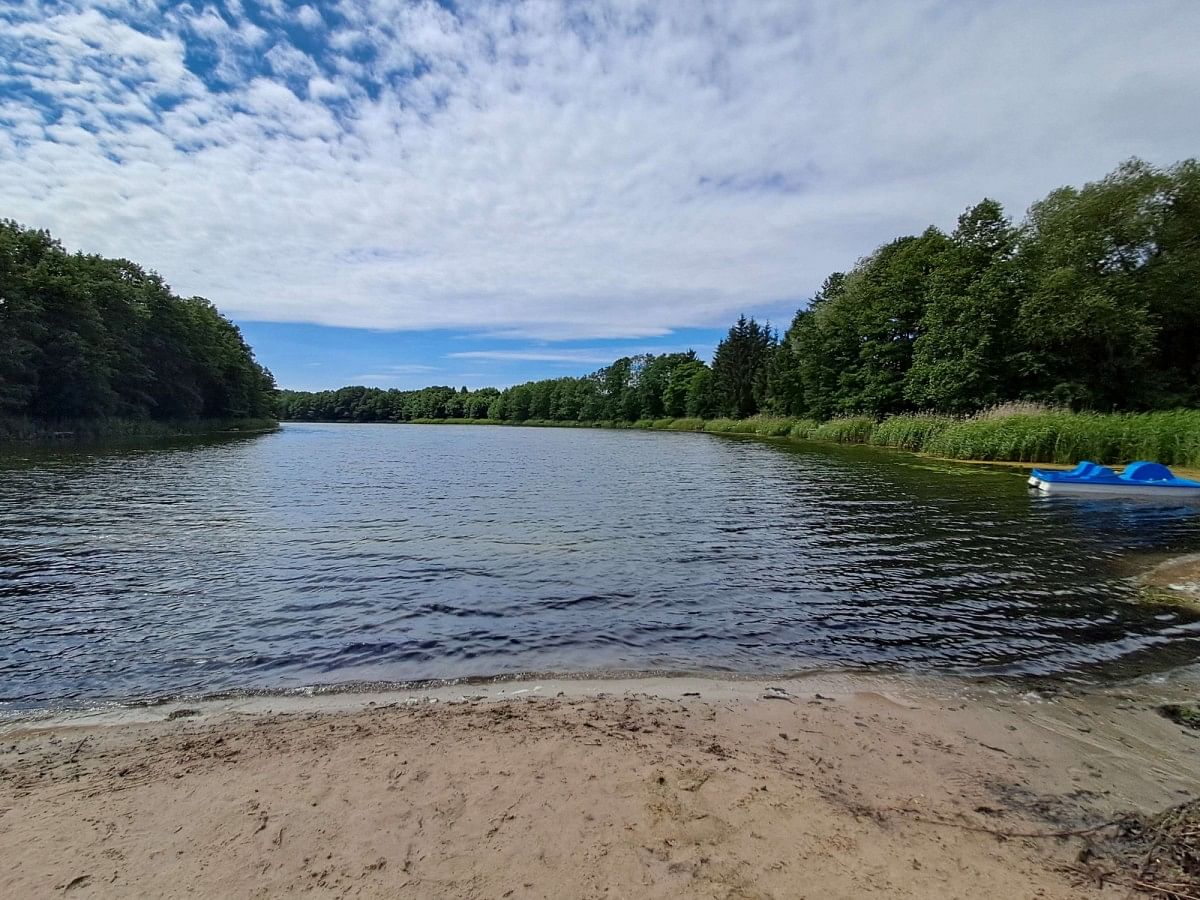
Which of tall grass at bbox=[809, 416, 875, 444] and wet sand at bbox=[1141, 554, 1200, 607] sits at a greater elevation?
tall grass at bbox=[809, 416, 875, 444]

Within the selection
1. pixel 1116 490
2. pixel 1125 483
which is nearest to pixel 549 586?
pixel 1116 490

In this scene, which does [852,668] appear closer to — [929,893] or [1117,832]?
[1117,832]

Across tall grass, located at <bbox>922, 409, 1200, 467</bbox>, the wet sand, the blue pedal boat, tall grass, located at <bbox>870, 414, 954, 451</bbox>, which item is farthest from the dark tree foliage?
the wet sand

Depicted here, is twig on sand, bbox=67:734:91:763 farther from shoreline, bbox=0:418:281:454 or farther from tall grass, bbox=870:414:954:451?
tall grass, bbox=870:414:954:451

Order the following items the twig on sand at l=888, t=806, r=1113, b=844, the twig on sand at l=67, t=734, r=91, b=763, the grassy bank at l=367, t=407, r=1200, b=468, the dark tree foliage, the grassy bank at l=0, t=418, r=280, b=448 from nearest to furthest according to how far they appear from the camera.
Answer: the twig on sand at l=888, t=806, r=1113, b=844
the twig on sand at l=67, t=734, r=91, b=763
the grassy bank at l=367, t=407, r=1200, b=468
the grassy bank at l=0, t=418, r=280, b=448
the dark tree foliage

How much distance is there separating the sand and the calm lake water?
100 cm

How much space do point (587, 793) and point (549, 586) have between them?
18.1 feet

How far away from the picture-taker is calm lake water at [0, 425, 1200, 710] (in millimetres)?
6578

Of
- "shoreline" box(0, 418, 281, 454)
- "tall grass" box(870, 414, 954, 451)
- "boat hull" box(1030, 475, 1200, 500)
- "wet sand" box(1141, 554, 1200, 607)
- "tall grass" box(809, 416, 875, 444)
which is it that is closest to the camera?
"wet sand" box(1141, 554, 1200, 607)

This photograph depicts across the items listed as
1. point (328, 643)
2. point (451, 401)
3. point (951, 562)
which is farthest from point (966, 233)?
point (451, 401)

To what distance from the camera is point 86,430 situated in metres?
45.0

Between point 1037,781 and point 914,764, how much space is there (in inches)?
Answer: 31.0

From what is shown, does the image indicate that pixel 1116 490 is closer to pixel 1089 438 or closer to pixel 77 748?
pixel 1089 438

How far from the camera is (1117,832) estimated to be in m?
3.50
